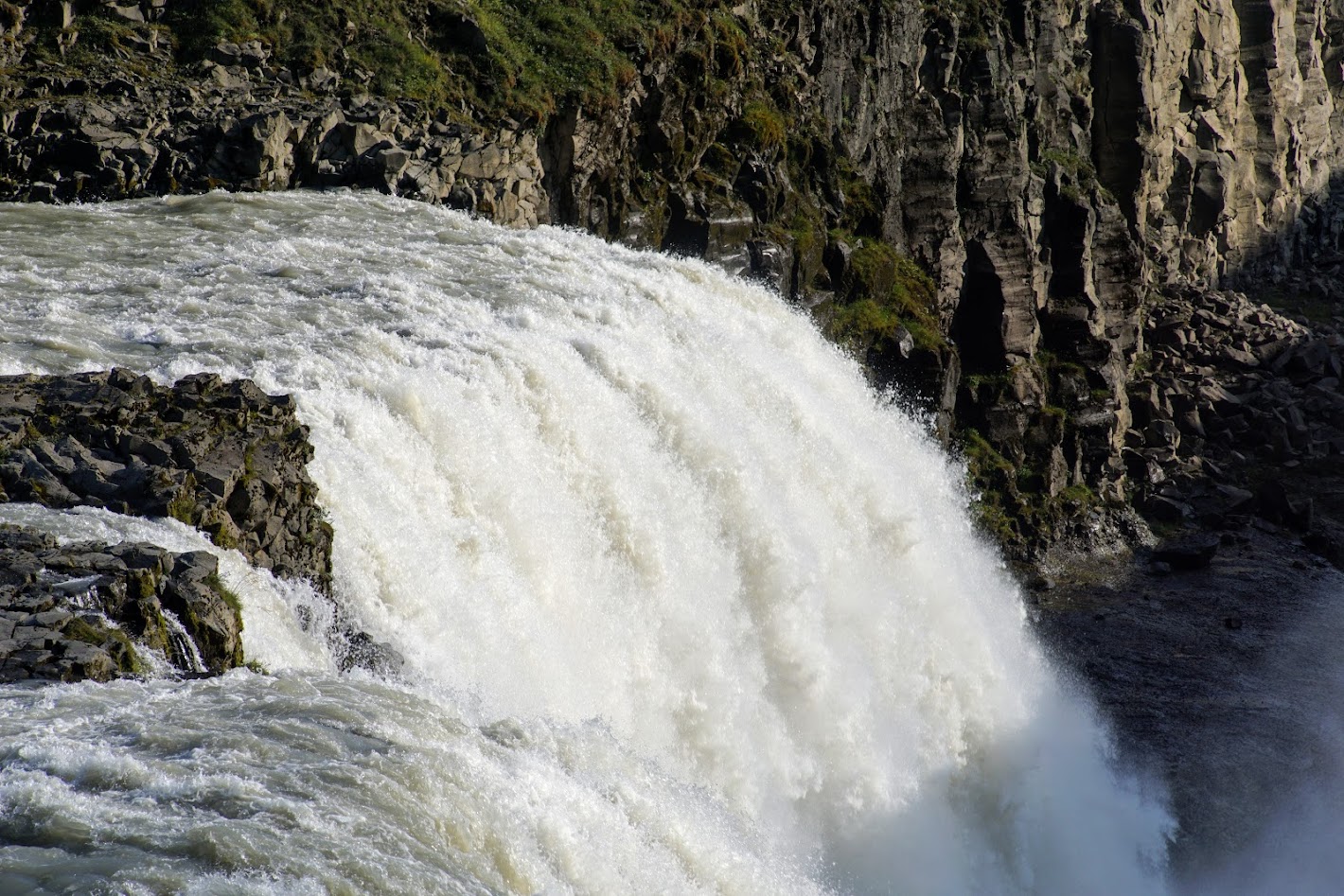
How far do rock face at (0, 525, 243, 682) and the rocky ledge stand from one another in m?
0.02

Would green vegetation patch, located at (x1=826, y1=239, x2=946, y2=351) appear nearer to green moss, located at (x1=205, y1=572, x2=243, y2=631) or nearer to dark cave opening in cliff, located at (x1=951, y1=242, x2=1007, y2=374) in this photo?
dark cave opening in cliff, located at (x1=951, y1=242, x2=1007, y2=374)

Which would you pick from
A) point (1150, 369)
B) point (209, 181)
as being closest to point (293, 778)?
point (209, 181)

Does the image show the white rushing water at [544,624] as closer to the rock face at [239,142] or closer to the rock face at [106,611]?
the rock face at [106,611]

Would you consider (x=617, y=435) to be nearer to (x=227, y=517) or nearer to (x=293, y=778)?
(x=227, y=517)

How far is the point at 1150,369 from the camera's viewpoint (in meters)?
79.5

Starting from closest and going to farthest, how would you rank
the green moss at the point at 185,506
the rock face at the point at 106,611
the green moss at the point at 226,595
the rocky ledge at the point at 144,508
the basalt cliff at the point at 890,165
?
1. the rock face at the point at 106,611
2. the rocky ledge at the point at 144,508
3. the green moss at the point at 226,595
4. the green moss at the point at 185,506
5. the basalt cliff at the point at 890,165

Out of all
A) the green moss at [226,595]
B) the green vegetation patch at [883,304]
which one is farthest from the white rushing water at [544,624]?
the green vegetation patch at [883,304]

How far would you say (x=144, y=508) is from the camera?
17.5 m

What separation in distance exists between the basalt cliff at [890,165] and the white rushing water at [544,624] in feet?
17.6

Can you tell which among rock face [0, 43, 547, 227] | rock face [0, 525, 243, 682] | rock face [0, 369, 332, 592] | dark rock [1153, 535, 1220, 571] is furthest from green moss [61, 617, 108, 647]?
dark rock [1153, 535, 1220, 571]

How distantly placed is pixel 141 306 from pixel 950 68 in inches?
2074

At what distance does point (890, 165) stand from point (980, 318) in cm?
825

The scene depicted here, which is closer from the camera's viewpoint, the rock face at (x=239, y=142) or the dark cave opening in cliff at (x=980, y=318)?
the rock face at (x=239, y=142)

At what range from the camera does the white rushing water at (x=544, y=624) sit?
12633 millimetres
